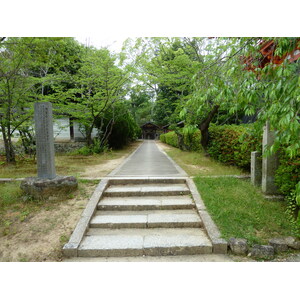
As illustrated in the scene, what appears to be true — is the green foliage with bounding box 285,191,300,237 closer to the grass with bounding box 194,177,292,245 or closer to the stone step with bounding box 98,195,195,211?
the grass with bounding box 194,177,292,245

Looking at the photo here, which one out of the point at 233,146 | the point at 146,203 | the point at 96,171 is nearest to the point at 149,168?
the point at 96,171

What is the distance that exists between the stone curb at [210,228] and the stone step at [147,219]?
0.49 ft

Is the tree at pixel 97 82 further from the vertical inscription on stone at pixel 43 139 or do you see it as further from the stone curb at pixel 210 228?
the stone curb at pixel 210 228

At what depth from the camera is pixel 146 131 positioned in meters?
46.9

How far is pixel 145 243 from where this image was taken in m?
3.51

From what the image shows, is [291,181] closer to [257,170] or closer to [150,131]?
[257,170]

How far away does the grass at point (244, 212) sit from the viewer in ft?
11.9

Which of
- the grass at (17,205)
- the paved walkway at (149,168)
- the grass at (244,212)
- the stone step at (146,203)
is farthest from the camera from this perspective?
the paved walkway at (149,168)

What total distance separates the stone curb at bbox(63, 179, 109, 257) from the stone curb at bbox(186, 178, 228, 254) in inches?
90.5

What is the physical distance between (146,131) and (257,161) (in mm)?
41894

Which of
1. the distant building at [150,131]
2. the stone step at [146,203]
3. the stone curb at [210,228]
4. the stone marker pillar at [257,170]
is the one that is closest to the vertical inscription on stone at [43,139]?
the stone step at [146,203]

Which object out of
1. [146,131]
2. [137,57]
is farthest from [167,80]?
[146,131]

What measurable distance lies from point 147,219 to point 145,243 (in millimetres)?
727

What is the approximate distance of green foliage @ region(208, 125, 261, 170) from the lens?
5.93 m
